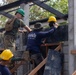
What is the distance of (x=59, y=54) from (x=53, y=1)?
14.5 metres

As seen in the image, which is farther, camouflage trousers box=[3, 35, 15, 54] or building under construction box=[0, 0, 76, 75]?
camouflage trousers box=[3, 35, 15, 54]

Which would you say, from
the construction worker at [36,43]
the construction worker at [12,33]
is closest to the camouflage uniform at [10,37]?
the construction worker at [12,33]

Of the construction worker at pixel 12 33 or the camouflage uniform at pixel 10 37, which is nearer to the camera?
the construction worker at pixel 12 33

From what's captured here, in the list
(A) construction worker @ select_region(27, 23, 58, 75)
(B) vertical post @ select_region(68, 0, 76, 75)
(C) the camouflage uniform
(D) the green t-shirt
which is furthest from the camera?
(C) the camouflage uniform

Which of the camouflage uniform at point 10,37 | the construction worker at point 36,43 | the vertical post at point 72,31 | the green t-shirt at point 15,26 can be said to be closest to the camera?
the vertical post at point 72,31

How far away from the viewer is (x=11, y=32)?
7.23 m

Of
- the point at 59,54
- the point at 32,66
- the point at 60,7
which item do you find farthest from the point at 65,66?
the point at 60,7

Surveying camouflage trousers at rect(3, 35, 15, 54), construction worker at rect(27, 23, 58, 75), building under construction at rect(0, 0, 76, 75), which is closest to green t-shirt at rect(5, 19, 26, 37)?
camouflage trousers at rect(3, 35, 15, 54)

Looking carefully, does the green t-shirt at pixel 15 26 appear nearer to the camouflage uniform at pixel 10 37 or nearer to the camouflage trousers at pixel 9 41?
the camouflage uniform at pixel 10 37

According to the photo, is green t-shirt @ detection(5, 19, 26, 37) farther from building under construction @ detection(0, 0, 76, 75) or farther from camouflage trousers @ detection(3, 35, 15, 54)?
building under construction @ detection(0, 0, 76, 75)

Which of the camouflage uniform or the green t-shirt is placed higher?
the green t-shirt

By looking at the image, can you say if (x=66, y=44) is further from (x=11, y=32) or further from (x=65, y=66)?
(x=11, y=32)

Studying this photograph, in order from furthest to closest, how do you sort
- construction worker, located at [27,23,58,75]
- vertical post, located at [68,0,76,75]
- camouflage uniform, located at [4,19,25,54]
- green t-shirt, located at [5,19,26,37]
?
camouflage uniform, located at [4,19,25,54] < green t-shirt, located at [5,19,26,37] < construction worker, located at [27,23,58,75] < vertical post, located at [68,0,76,75]

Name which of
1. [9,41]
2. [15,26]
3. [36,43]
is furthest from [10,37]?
[36,43]
